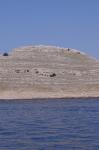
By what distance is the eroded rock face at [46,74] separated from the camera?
93.6 meters

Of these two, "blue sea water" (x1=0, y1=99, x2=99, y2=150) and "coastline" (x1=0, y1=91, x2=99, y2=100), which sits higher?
"blue sea water" (x1=0, y1=99, x2=99, y2=150)

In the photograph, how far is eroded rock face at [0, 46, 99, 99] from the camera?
93.6 m

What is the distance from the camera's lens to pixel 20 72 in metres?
101

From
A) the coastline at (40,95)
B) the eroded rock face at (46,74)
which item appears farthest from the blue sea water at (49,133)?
the eroded rock face at (46,74)

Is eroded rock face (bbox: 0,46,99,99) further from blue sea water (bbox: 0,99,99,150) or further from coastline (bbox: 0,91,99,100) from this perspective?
blue sea water (bbox: 0,99,99,150)

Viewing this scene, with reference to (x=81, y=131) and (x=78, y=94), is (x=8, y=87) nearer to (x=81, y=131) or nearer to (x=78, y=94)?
(x=78, y=94)

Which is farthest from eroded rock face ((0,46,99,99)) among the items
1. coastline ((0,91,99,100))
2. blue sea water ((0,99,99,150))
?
blue sea water ((0,99,99,150))

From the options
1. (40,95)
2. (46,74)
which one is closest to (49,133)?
(40,95)

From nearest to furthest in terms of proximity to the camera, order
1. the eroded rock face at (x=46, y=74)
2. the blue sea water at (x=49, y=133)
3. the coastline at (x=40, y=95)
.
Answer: the blue sea water at (x=49, y=133), the coastline at (x=40, y=95), the eroded rock face at (x=46, y=74)

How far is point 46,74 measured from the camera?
10119 cm

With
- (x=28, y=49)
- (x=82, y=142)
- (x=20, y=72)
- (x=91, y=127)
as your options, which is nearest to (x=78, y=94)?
(x=20, y=72)

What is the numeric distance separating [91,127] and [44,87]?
5607 centimetres

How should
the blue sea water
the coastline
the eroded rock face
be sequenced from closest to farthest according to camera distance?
the blue sea water → the coastline → the eroded rock face

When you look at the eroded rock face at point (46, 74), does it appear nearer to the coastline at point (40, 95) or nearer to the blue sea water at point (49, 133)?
the coastline at point (40, 95)
